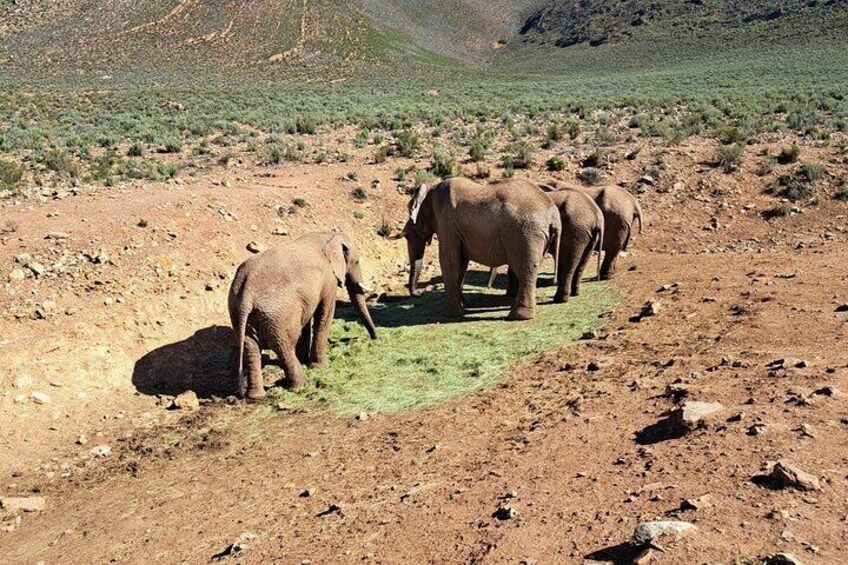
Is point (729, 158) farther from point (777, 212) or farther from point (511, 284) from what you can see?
point (511, 284)

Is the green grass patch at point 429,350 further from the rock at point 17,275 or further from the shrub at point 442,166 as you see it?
the shrub at point 442,166

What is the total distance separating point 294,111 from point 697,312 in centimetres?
3041

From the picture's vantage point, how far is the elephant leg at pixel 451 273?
11664mm

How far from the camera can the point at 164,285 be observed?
11500mm

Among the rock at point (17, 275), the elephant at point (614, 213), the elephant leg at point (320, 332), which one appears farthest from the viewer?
the elephant at point (614, 213)

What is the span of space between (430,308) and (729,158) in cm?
1138

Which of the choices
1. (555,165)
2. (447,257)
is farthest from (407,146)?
(447,257)

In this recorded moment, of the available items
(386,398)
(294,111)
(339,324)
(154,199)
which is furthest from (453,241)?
(294,111)

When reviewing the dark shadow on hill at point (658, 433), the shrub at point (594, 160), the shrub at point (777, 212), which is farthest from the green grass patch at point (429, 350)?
the shrub at point (594, 160)

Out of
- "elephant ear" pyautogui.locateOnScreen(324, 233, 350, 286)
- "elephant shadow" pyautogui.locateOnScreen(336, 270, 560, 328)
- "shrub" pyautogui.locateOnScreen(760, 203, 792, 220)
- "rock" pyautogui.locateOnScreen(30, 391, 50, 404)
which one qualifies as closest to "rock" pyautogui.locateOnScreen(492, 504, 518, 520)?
"elephant ear" pyautogui.locateOnScreen(324, 233, 350, 286)

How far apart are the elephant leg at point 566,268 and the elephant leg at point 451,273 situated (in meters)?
1.84

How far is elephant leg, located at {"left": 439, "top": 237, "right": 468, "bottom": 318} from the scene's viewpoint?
11664 millimetres

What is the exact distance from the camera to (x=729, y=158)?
61.4 ft

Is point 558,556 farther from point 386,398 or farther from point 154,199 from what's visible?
point 154,199
